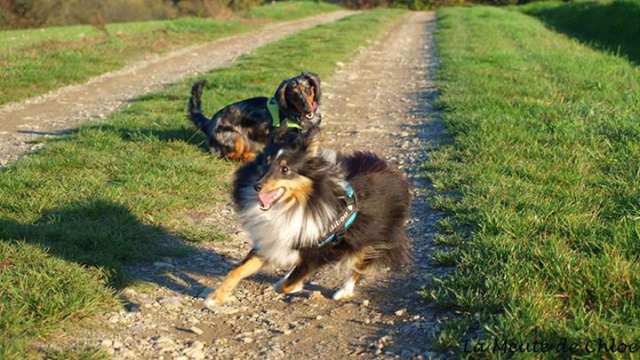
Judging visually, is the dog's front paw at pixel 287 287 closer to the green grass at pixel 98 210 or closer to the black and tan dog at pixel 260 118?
the green grass at pixel 98 210

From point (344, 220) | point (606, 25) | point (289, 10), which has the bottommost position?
point (289, 10)

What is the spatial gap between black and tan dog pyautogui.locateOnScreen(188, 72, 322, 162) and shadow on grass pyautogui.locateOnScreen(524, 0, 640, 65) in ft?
34.4

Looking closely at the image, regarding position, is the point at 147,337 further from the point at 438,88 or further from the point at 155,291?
the point at 438,88

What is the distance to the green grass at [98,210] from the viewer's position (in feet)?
12.6

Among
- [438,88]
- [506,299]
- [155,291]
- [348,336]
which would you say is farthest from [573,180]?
[438,88]

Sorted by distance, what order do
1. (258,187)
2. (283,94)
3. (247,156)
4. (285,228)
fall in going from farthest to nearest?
(247,156) < (283,94) < (285,228) < (258,187)

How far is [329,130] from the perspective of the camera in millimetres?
9375

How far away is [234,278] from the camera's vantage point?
13.3ft

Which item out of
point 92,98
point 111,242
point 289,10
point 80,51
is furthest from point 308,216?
point 289,10

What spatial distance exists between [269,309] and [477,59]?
12.2 metres

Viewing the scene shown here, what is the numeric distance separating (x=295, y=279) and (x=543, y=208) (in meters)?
2.07

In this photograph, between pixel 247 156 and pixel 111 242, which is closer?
pixel 111 242

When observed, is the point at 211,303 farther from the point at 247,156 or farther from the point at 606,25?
the point at 606,25

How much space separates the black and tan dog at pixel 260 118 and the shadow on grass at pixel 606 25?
34.4ft
